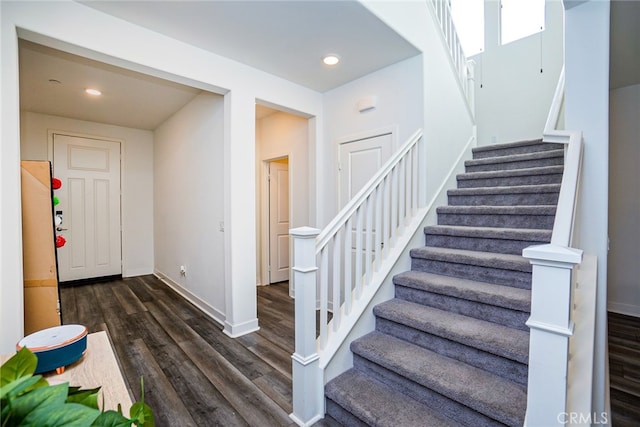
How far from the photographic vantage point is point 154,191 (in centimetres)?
538

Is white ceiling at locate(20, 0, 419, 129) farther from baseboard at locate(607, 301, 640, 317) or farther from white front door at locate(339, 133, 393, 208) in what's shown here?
baseboard at locate(607, 301, 640, 317)

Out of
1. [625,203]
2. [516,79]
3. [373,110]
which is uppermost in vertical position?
[516,79]

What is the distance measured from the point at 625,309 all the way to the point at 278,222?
456 cm

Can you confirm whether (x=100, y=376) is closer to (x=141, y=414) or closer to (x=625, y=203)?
(x=141, y=414)

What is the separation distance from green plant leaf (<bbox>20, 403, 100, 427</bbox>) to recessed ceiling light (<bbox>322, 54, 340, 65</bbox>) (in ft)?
9.78

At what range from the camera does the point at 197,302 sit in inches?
150

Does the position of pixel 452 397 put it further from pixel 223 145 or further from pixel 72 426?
pixel 223 145

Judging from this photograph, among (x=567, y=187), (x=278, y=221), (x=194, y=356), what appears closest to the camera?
(x=567, y=187)

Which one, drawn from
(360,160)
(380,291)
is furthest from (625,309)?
(360,160)

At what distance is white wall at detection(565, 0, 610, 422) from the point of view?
174 cm

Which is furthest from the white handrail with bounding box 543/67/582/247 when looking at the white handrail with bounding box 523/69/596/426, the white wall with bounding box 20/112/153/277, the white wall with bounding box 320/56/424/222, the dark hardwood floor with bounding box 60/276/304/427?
the white wall with bounding box 20/112/153/277

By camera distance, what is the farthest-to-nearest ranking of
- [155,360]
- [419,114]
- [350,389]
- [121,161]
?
[121,161] < [419,114] < [155,360] < [350,389]

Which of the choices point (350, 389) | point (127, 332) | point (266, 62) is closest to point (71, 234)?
point (127, 332)

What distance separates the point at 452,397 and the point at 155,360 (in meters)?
2.27
